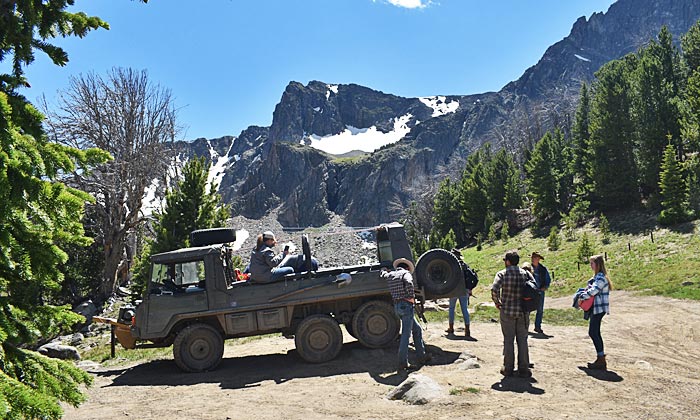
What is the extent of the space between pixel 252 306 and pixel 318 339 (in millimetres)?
1647

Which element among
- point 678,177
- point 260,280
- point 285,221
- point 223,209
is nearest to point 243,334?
point 260,280

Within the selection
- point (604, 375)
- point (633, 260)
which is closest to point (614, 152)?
point (633, 260)

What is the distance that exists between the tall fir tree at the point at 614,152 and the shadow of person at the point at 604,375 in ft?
135

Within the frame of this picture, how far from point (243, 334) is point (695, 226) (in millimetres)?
32631

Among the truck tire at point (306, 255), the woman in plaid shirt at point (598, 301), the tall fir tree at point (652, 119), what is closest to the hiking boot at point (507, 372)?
the woman in plaid shirt at point (598, 301)

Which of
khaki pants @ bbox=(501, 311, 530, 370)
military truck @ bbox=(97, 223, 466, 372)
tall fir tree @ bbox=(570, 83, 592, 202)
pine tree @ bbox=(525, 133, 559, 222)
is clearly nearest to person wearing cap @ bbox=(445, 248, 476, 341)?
military truck @ bbox=(97, 223, 466, 372)

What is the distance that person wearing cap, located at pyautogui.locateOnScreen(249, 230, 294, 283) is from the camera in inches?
412

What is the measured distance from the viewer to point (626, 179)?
43.8m

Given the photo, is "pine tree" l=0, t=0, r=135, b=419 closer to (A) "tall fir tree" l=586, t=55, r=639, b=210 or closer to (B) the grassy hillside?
(B) the grassy hillside

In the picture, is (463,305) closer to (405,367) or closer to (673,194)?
(405,367)

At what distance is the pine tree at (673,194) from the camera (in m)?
33.5

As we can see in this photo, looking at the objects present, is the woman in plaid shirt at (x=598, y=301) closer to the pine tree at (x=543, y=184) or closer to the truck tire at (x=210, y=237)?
the truck tire at (x=210, y=237)

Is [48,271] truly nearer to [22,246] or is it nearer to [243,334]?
[22,246]

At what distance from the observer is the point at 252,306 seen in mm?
10414
